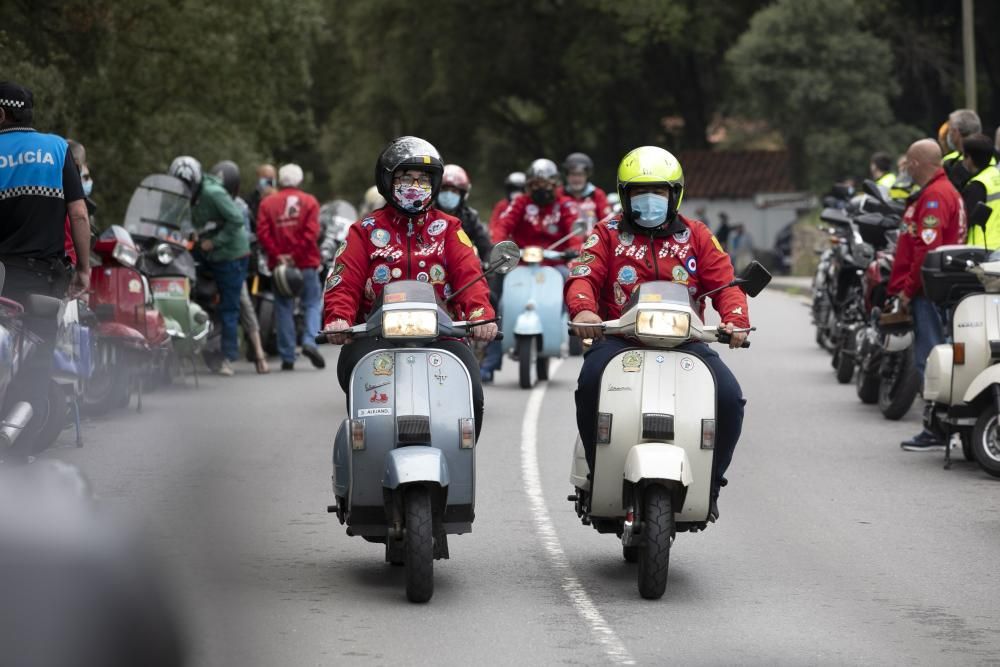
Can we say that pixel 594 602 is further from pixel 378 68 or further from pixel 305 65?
pixel 378 68

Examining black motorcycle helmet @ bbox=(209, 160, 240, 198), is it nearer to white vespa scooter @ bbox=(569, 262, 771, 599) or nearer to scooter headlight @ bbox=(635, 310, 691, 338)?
white vespa scooter @ bbox=(569, 262, 771, 599)

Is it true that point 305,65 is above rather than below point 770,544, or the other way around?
above

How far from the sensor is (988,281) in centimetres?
1241

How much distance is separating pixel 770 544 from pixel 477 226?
8.42m

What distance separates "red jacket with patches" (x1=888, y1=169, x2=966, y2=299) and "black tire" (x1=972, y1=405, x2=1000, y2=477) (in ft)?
4.24

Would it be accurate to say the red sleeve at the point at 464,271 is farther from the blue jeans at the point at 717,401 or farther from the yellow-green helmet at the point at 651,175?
the yellow-green helmet at the point at 651,175

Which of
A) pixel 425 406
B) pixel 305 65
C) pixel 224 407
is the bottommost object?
pixel 224 407

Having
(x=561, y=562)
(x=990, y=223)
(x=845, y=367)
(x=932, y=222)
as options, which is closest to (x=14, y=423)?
(x=561, y=562)

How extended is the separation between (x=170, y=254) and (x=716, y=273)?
977 cm

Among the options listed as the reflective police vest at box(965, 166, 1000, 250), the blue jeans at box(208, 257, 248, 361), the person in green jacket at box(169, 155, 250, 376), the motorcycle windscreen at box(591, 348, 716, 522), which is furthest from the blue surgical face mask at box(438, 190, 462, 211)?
the motorcycle windscreen at box(591, 348, 716, 522)

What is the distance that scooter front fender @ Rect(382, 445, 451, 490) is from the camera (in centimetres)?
784

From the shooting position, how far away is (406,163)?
8680 millimetres

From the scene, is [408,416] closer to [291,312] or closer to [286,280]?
[286,280]

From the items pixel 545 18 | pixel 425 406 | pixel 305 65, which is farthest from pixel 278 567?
pixel 545 18
